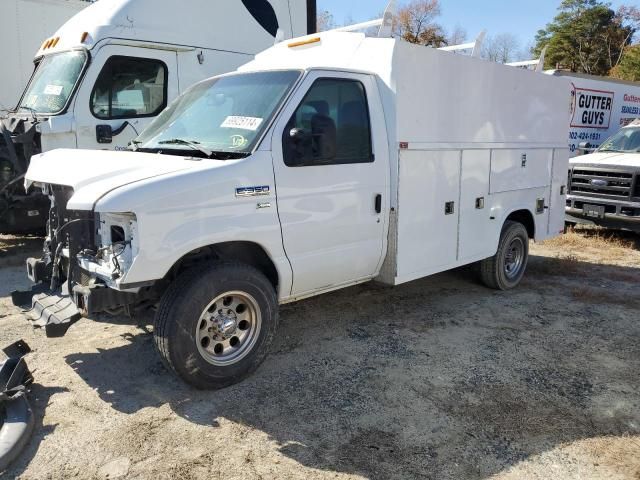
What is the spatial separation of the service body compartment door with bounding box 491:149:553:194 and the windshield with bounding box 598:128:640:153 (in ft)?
14.3

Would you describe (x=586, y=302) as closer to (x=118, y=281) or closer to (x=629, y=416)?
(x=629, y=416)

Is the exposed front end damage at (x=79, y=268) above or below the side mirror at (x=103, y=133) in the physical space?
below

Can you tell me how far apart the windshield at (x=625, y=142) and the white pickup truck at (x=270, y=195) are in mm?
5611

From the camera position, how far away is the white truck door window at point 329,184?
4.05m

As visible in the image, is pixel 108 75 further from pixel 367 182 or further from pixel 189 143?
A: pixel 367 182

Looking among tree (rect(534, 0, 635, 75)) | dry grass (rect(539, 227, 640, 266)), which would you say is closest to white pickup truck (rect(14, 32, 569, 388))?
dry grass (rect(539, 227, 640, 266))

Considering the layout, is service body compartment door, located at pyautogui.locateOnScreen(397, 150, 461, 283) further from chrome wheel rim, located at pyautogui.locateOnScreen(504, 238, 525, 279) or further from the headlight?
the headlight

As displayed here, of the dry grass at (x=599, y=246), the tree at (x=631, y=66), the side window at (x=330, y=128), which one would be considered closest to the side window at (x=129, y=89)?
the side window at (x=330, y=128)

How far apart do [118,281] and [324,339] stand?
2062mm

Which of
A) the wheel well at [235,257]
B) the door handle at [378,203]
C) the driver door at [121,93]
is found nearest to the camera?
the wheel well at [235,257]

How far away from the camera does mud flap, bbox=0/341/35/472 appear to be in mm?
3131

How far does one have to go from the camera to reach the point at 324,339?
492cm

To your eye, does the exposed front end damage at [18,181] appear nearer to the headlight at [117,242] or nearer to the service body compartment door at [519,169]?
the headlight at [117,242]

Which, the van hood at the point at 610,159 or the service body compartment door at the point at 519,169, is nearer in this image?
the service body compartment door at the point at 519,169
